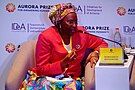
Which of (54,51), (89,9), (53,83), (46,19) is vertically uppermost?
(89,9)

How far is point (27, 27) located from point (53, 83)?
120 centimetres

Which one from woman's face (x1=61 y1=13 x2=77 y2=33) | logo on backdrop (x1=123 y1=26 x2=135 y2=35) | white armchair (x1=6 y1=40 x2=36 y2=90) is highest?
woman's face (x1=61 y1=13 x2=77 y2=33)

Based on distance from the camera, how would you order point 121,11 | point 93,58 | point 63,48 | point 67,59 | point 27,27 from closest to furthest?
point 93,58 < point 67,59 < point 63,48 < point 121,11 < point 27,27

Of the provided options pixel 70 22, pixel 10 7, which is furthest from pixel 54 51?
pixel 10 7

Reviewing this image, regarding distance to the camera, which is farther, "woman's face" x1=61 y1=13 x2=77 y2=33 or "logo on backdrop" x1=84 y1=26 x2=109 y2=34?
"logo on backdrop" x1=84 y1=26 x2=109 y2=34

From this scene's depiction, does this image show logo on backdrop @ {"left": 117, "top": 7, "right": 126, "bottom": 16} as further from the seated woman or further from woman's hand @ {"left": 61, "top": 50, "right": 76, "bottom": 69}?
woman's hand @ {"left": 61, "top": 50, "right": 76, "bottom": 69}

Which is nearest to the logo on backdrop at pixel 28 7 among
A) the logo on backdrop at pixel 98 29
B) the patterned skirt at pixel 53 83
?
the logo on backdrop at pixel 98 29

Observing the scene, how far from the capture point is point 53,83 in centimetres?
254

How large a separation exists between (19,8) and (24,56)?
87 centimetres

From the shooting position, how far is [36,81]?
8.63ft

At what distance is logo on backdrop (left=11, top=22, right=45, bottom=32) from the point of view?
3.51 metres

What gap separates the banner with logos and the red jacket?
664 mm

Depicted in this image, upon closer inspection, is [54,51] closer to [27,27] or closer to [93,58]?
[93,58]

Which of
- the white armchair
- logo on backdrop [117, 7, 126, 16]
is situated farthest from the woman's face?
logo on backdrop [117, 7, 126, 16]
